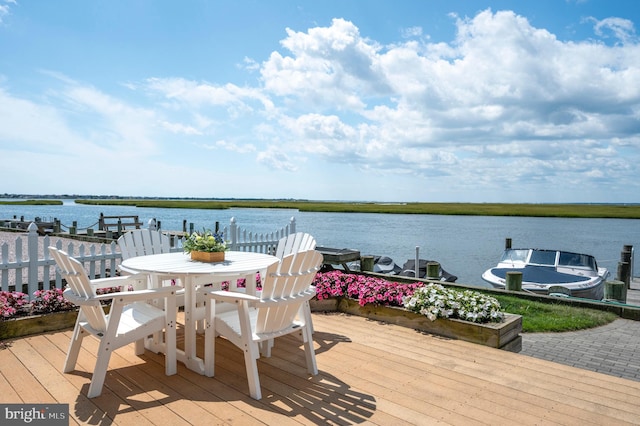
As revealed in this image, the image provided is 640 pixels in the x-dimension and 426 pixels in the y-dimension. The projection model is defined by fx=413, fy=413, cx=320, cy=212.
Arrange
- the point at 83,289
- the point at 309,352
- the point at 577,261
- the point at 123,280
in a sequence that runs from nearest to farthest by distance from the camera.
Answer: the point at 83,289, the point at 309,352, the point at 123,280, the point at 577,261

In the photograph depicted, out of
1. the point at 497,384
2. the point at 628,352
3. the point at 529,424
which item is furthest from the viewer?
the point at 628,352

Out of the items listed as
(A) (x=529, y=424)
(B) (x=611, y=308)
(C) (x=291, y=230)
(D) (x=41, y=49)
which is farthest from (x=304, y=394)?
(D) (x=41, y=49)

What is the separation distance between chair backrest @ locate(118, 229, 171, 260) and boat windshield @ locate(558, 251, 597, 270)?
32.2 feet

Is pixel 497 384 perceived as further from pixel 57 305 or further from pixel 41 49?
pixel 41 49

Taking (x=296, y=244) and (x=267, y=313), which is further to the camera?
(x=296, y=244)

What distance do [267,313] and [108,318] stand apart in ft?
3.84

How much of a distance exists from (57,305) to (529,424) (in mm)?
4544

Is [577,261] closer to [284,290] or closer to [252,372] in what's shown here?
[284,290]

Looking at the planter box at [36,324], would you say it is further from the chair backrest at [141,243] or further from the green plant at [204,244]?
the green plant at [204,244]

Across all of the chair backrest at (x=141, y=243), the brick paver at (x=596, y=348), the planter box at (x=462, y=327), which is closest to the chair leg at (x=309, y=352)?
the planter box at (x=462, y=327)

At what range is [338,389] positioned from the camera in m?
3.10

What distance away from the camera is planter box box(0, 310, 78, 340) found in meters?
4.01

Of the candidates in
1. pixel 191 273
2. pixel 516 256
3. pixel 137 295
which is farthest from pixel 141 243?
pixel 516 256

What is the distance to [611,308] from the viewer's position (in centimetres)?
737
